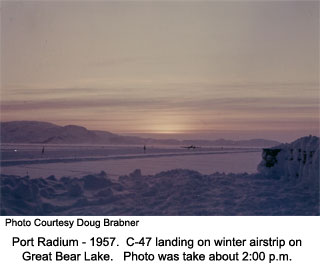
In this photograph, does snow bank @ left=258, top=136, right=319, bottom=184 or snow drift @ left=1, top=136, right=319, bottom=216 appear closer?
snow drift @ left=1, top=136, right=319, bottom=216

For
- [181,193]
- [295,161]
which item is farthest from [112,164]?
[295,161]

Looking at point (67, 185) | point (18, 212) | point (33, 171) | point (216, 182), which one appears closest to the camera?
point (18, 212)

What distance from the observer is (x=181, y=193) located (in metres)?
7.61

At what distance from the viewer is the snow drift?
664cm

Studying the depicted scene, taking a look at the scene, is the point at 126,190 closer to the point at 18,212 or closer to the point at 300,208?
the point at 18,212

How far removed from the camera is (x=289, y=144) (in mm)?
9523

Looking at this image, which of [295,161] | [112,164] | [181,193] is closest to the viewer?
[181,193]

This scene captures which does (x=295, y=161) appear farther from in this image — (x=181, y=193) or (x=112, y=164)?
(x=112, y=164)

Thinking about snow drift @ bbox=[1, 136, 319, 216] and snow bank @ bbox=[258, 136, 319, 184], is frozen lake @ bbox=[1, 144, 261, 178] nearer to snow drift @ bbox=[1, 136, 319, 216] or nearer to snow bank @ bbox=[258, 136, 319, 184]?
snow bank @ bbox=[258, 136, 319, 184]

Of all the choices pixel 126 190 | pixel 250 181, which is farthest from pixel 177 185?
pixel 250 181

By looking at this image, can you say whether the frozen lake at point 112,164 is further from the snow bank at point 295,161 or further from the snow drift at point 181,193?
the snow drift at point 181,193

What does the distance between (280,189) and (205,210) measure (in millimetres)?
2444

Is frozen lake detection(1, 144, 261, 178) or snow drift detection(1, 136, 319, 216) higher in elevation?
frozen lake detection(1, 144, 261, 178)

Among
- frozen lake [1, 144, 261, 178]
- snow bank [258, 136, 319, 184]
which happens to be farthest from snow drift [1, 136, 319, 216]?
frozen lake [1, 144, 261, 178]
